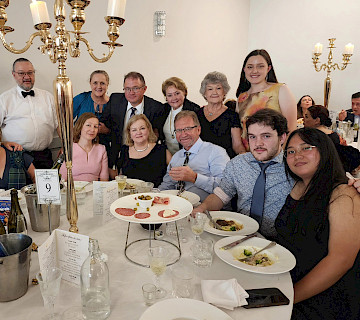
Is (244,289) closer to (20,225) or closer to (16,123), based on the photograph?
(20,225)

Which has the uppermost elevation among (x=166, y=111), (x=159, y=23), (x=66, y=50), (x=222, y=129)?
(x=159, y=23)

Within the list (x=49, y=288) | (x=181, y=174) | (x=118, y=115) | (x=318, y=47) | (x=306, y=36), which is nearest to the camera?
(x=49, y=288)

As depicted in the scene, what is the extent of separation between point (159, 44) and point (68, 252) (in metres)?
4.55

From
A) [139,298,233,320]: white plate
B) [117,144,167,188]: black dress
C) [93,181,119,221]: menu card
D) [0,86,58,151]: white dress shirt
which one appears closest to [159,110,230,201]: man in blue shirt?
[117,144,167,188]: black dress

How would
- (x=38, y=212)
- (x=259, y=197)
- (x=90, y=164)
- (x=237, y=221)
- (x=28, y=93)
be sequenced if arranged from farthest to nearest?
(x=28, y=93) → (x=90, y=164) → (x=259, y=197) → (x=237, y=221) → (x=38, y=212)

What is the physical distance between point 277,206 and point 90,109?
2.55m

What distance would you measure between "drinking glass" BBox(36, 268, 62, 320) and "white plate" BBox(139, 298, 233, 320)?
288 mm

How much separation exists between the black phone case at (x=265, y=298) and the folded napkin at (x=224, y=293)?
0.09 feet

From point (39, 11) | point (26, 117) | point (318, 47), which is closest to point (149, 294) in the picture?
point (39, 11)

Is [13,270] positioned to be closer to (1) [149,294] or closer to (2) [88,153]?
(1) [149,294]

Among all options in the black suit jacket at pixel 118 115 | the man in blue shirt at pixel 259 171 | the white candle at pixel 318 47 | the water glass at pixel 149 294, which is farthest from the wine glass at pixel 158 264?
the white candle at pixel 318 47

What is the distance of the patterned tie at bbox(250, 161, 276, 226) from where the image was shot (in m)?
1.86

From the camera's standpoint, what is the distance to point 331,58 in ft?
19.7

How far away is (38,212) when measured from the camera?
151cm
